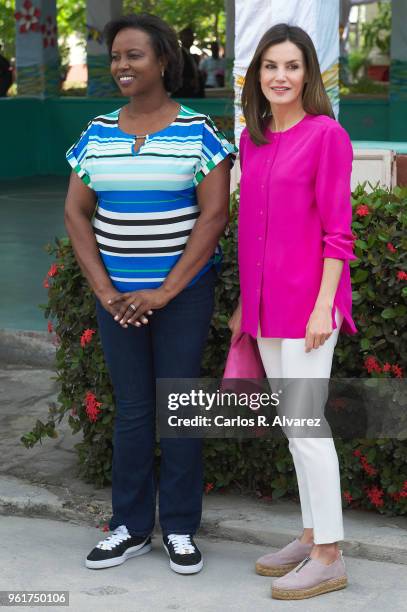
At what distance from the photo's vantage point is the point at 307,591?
145 inches

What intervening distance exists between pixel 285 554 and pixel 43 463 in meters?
1.58

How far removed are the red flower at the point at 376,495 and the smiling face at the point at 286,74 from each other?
1.59 meters

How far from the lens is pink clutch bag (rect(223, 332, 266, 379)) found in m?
3.74

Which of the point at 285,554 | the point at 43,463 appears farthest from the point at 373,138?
the point at 285,554

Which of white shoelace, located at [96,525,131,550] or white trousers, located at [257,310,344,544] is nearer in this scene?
white trousers, located at [257,310,344,544]

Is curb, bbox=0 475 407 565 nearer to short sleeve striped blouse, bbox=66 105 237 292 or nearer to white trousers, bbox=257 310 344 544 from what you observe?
white trousers, bbox=257 310 344 544

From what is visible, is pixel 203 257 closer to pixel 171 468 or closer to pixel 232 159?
pixel 232 159

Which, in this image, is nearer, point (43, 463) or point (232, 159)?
point (232, 159)

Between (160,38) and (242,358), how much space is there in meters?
1.08

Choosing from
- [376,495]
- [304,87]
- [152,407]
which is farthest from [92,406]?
[304,87]

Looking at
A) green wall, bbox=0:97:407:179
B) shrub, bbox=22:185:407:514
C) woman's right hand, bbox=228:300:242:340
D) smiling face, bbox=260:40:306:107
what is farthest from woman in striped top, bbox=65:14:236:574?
green wall, bbox=0:97:407:179

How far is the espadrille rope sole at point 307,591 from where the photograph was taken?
3697 mm

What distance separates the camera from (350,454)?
433 cm

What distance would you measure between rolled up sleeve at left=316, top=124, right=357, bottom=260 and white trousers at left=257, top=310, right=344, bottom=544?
24 cm
